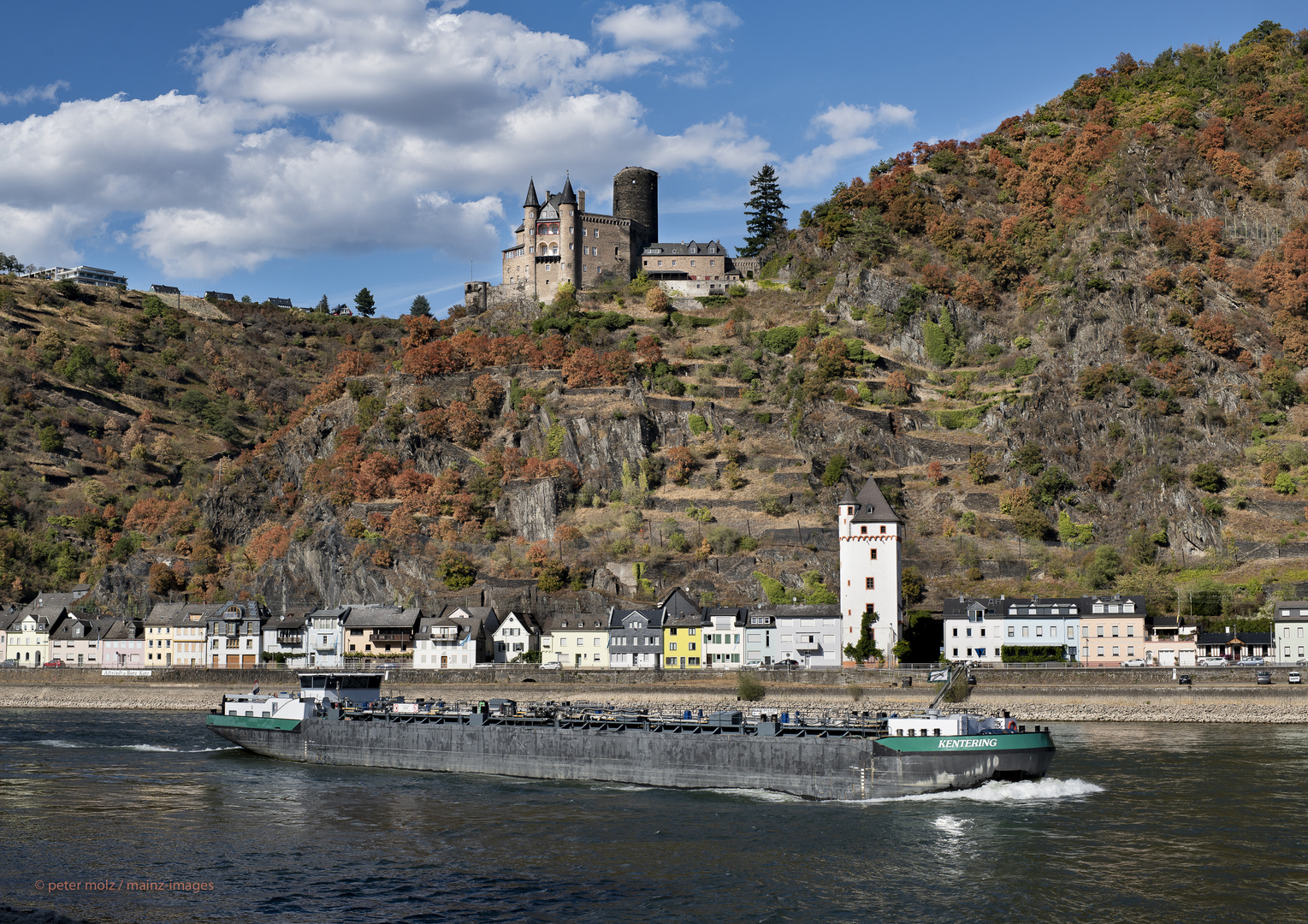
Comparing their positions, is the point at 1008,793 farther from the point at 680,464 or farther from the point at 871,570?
the point at 680,464

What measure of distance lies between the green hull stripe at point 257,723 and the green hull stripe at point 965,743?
31.1 meters

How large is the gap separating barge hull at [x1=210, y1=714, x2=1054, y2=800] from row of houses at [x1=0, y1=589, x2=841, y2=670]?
3199 centimetres

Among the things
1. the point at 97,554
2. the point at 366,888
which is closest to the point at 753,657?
the point at 366,888

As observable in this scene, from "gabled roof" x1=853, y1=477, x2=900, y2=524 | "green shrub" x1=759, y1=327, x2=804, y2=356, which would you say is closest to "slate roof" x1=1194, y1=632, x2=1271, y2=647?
"gabled roof" x1=853, y1=477, x2=900, y2=524

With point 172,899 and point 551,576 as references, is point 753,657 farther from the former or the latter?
point 172,899

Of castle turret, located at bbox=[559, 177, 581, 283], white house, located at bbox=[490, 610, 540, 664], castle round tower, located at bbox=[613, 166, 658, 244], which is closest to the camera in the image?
white house, located at bbox=[490, 610, 540, 664]

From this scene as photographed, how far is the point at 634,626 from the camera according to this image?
9631 cm

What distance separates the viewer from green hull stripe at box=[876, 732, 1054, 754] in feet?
153

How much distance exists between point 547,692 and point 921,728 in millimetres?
44476

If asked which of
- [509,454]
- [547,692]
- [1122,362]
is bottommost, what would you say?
[547,692]

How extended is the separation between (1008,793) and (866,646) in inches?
1641

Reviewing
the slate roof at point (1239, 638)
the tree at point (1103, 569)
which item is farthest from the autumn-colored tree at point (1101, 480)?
the slate roof at point (1239, 638)

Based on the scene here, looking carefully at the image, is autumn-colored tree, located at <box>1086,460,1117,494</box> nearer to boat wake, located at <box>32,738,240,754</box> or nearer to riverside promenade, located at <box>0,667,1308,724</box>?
riverside promenade, located at <box>0,667,1308,724</box>

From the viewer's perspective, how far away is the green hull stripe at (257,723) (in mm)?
62625
